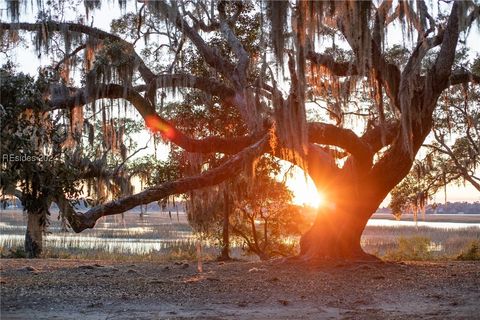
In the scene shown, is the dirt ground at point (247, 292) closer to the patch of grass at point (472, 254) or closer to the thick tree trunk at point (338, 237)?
the thick tree trunk at point (338, 237)

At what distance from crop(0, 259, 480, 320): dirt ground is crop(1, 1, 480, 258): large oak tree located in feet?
4.57

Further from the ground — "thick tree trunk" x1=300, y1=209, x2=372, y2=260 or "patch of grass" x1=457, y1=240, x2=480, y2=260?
"thick tree trunk" x1=300, y1=209, x2=372, y2=260

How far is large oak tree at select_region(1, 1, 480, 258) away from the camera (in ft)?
37.2

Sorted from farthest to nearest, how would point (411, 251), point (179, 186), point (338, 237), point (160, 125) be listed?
1. point (411, 251)
2. point (160, 125)
3. point (338, 237)
4. point (179, 186)

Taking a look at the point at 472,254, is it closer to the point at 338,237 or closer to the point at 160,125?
the point at 338,237

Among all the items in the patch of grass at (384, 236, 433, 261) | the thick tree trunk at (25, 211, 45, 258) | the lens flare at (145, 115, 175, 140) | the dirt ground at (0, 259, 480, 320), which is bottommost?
the patch of grass at (384, 236, 433, 261)

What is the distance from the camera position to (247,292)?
9625 millimetres

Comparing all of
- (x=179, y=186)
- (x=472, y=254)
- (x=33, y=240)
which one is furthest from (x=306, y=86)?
(x=33, y=240)

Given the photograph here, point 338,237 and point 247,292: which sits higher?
point 338,237

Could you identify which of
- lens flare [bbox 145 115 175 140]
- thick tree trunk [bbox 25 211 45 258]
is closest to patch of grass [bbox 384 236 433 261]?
lens flare [bbox 145 115 175 140]

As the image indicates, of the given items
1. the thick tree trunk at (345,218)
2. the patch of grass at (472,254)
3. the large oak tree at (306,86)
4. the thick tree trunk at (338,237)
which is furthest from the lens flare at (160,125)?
the patch of grass at (472,254)

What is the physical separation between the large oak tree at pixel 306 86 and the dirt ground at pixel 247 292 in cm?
139

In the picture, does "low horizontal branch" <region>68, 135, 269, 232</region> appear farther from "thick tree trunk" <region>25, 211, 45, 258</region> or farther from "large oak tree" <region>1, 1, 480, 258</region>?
"thick tree trunk" <region>25, 211, 45, 258</region>

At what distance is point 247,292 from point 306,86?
14.6ft
